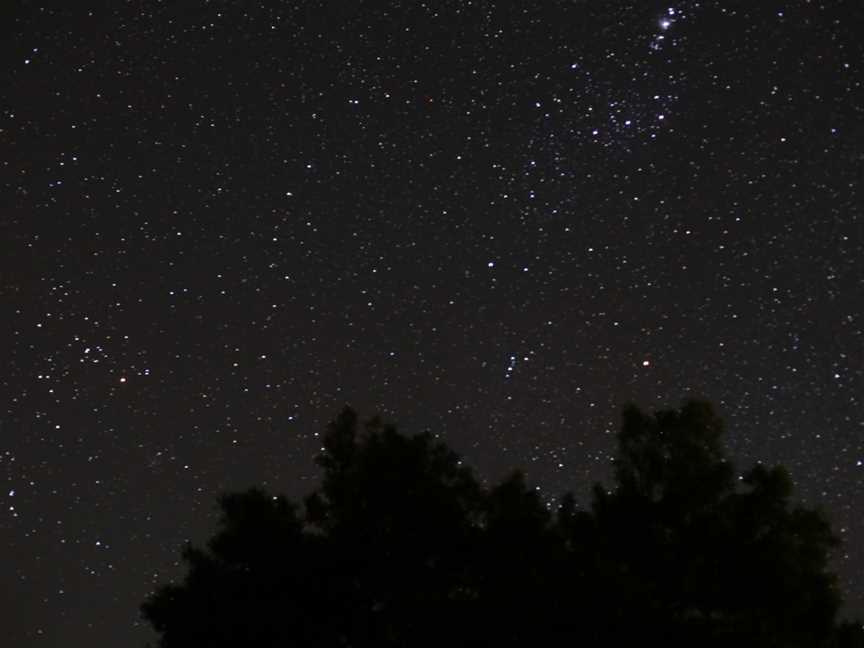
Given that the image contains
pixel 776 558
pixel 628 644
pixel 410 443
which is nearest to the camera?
pixel 628 644

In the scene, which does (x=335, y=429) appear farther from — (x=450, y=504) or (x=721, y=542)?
(x=721, y=542)

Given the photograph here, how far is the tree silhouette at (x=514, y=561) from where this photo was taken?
1002cm

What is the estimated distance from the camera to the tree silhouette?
10016 millimetres

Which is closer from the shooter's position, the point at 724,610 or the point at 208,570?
the point at 724,610

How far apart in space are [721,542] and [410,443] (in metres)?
3.62

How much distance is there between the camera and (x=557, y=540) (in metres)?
11.1

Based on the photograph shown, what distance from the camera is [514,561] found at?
10.8 metres

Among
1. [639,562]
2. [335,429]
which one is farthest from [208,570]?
[639,562]

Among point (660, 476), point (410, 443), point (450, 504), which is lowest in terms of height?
point (660, 476)

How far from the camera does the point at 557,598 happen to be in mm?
10047

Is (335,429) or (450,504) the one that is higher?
(335,429)

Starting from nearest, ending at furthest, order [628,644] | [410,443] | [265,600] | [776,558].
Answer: [628,644], [776,558], [265,600], [410,443]

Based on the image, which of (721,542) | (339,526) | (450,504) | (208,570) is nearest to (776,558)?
(721,542)

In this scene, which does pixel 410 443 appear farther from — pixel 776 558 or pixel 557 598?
→ pixel 776 558
